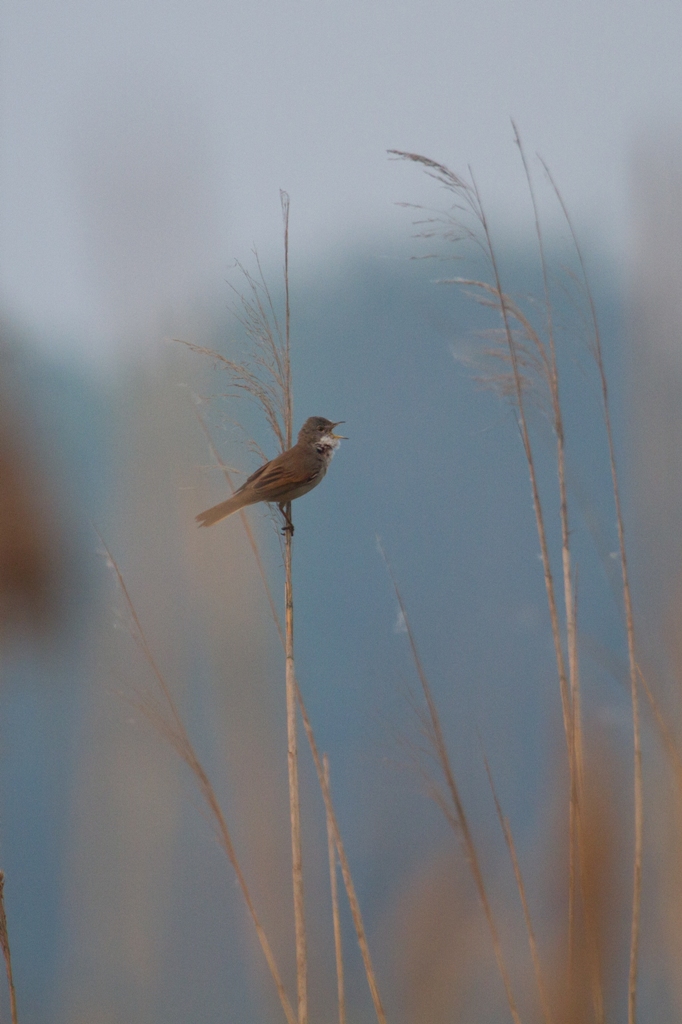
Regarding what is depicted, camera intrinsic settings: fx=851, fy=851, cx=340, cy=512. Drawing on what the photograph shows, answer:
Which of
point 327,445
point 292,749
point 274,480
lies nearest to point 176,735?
point 292,749

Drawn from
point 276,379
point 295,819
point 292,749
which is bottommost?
point 295,819

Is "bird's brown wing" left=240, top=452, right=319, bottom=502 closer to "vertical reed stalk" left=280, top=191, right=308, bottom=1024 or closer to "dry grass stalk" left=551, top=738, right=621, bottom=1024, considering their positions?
"vertical reed stalk" left=280, top=191, right=308, bottom=1024

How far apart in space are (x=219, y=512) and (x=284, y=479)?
0.56ft

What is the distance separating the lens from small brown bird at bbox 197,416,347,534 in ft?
5.67

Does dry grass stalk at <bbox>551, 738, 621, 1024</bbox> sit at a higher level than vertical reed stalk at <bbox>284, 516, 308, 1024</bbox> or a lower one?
lower

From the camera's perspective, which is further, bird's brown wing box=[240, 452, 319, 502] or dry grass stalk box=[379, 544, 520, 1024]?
bird's brown wing box=[240, 452, 319, 502]

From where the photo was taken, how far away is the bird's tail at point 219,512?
67.5 inches

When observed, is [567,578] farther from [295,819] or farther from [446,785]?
[295,819]

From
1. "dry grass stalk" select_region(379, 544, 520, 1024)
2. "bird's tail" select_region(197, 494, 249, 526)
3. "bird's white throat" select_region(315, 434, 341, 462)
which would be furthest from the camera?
"bird's white throat" select_region(315, 434, 341, 462)

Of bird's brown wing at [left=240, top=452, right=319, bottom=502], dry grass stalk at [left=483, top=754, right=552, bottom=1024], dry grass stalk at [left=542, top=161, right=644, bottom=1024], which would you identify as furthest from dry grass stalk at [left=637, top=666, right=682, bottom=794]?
bird's brown wing at [left=240, top=452, right=319, bottom=502]

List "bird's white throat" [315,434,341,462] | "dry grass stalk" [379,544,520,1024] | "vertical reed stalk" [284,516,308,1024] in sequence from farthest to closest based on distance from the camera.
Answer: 1. "bird's white throat" [315,434,341,462]
2. "vertical reed stalk" [284,516,308,1024]
3. "dry grass stalk" [379,544,520,1024]

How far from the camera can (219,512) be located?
5.65 feet

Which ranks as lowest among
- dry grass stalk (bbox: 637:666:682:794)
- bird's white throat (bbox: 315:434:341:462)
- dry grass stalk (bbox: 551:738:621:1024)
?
dry grass stalk (bbox: 551:738:621:1024)

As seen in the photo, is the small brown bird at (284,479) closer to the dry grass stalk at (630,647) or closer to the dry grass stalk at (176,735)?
the dry grass stalk at (176,735)
